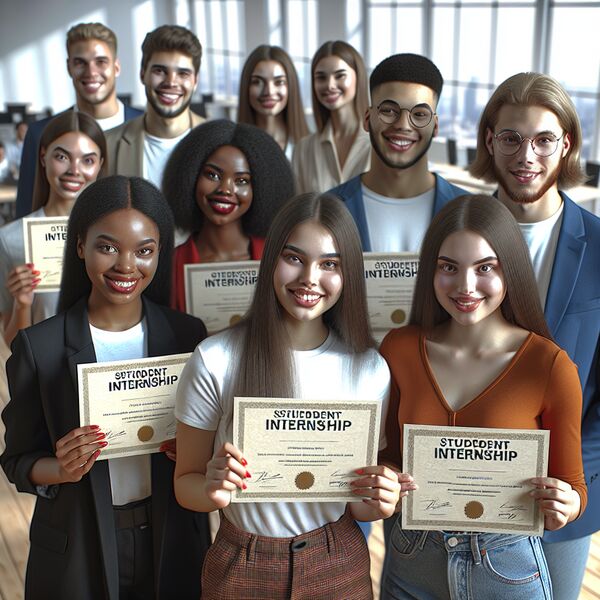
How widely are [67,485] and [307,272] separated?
2.81ft

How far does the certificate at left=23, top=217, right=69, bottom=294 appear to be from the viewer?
282cm

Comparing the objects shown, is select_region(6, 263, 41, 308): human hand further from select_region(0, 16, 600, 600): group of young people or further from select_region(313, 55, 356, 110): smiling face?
select_region(313, 55, 356, 110): smiling face

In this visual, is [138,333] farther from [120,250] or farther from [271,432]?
[271,432]

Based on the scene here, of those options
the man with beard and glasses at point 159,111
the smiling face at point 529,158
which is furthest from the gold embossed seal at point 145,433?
the man with beard and glasses at point 159,111

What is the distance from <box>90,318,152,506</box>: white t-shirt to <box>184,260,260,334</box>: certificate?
433mm

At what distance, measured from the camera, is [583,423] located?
220cm

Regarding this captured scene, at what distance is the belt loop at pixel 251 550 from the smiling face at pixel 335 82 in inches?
107

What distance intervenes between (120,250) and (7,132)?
782 centimetres

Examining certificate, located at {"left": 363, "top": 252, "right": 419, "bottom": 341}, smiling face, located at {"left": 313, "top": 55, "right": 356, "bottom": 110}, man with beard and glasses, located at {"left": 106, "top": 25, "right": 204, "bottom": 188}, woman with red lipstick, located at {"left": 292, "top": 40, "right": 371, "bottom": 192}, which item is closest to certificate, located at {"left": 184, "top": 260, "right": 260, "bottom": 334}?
certificate, located at {"left": 363, "top": 252, "right": 419, "bottom": 341}

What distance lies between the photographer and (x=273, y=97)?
429 cm

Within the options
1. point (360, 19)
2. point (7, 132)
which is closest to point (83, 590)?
point (7, 132)

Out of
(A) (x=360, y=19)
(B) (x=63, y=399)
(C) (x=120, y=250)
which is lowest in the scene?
(B) (x=63, y=399)

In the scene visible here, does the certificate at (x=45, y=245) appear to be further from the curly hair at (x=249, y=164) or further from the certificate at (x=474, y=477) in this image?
the certificate at (x=474, y=477)

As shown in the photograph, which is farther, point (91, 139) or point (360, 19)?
point (360, 19)
